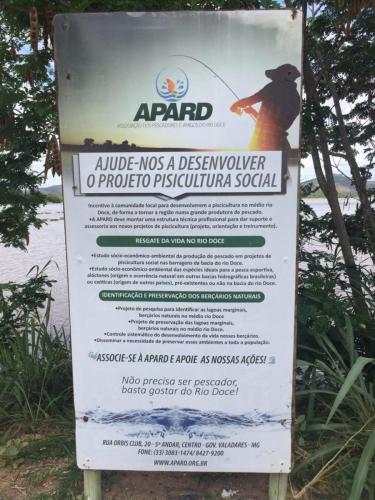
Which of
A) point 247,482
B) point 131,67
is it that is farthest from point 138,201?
point 247,482

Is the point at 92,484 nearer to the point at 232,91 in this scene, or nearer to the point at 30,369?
the point at 30,369

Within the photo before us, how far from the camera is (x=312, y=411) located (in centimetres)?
305

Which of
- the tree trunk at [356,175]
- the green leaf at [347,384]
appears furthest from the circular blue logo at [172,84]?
the tree trunk at [356,175]

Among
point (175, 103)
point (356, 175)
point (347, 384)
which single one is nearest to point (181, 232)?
point (175, 103)

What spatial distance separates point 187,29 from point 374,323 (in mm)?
2532

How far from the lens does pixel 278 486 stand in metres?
2.44

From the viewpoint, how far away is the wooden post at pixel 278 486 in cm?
243

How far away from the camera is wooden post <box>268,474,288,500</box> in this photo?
2.43 meters

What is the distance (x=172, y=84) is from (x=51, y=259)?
307 centimetres

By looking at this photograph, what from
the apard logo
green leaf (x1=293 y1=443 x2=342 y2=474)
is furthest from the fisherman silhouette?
green leaf (x1=293 y1=443 x2=342 y2=474)

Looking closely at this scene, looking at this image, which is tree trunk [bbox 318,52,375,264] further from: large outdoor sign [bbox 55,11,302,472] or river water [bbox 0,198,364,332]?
large outdoor sign [bbox 55,11,302,472]

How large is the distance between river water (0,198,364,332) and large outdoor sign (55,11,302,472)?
162 centimetres

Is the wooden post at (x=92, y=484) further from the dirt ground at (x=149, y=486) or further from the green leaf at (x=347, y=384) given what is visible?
the green leaf at (x=347, y=384)

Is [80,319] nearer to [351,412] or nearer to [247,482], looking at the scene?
[247,482]
